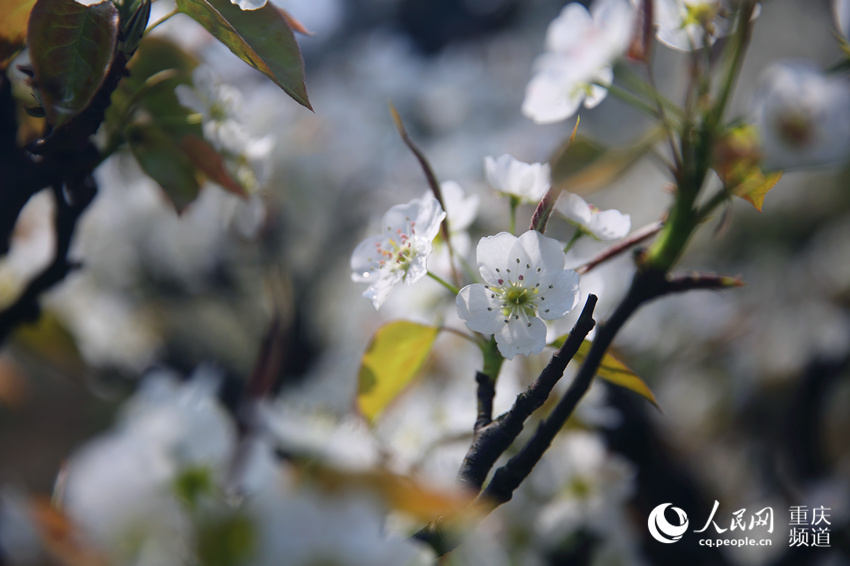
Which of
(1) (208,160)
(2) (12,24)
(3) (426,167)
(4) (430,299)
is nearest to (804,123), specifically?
(3) (426,167)

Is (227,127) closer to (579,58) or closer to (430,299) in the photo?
(579,58)

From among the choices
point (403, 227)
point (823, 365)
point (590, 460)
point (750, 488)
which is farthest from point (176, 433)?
point (750, 488)

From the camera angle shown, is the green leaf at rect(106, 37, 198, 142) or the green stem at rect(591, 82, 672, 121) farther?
the green leaf at rect(106, 37, 198, 142)

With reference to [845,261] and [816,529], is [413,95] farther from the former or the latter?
[816,529]

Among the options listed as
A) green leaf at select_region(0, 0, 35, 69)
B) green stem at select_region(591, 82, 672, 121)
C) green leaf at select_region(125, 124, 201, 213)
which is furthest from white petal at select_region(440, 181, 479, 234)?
green leaf at select_region(0, 0, 35, 69)

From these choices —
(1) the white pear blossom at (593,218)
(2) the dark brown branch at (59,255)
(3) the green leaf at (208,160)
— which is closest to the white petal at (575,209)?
A: (1) the white pear blossom at (593,218)

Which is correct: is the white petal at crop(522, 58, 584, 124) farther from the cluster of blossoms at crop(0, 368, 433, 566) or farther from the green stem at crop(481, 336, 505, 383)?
the cluster of blossoms at crop(0, 368, 433, 566)
